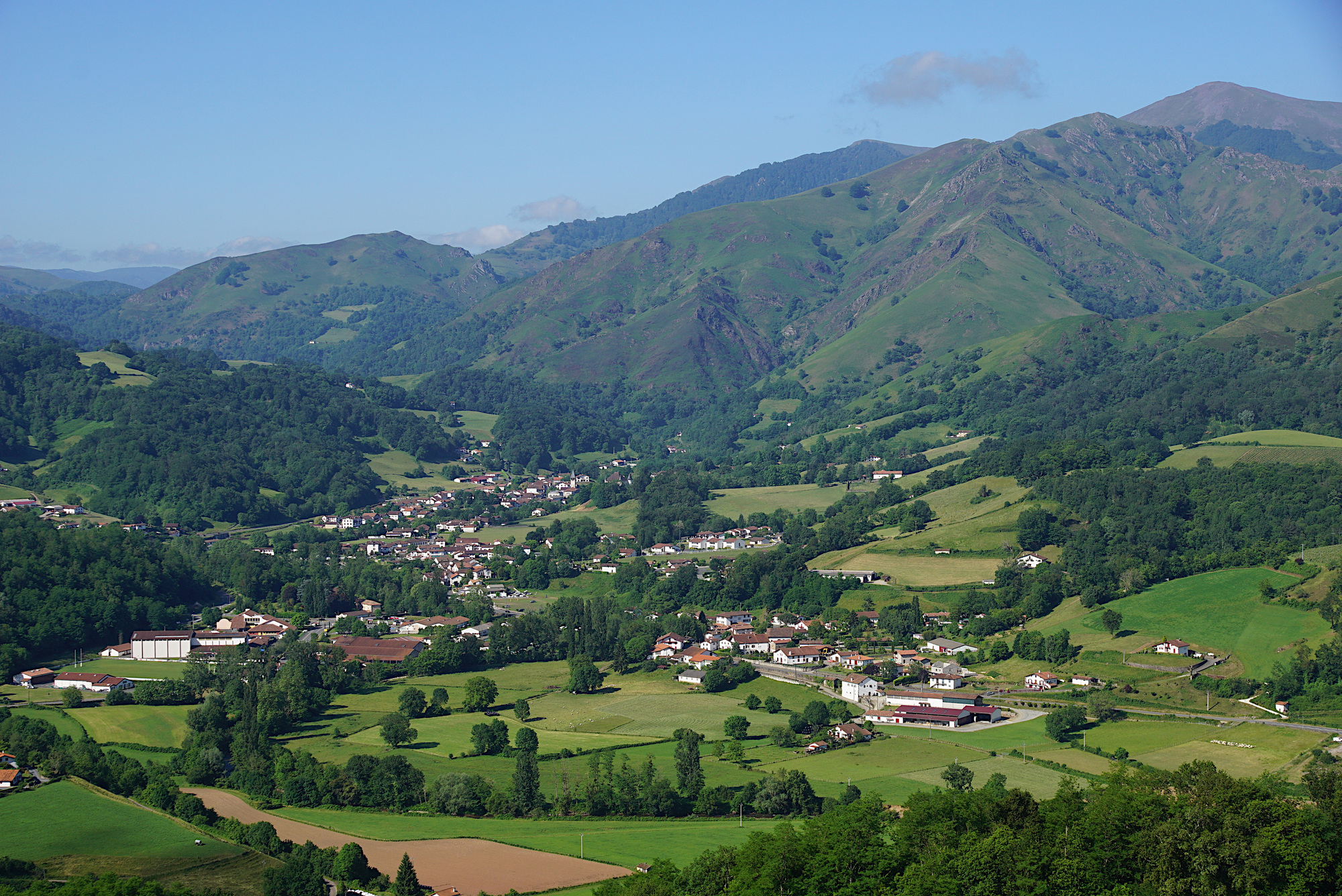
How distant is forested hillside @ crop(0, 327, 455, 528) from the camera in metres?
135

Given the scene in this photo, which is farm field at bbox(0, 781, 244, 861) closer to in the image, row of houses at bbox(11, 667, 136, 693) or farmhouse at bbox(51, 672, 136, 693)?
farmhouse at bbox(51, 672, 136, 693)

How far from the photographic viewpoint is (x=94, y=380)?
15825cm

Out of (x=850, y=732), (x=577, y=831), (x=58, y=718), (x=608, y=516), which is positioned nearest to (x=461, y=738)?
(x=577, y=831)

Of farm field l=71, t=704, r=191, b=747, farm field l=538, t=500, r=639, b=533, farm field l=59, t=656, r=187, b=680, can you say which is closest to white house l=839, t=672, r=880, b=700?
farm field l=71, t=704, r=191, b=747

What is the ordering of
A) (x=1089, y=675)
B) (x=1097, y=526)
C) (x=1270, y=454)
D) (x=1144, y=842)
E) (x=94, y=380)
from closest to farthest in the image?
(x=1144, y=842) → (x=1089, y=675) → (x=1097, y=526) → (x=1270, y=454) → (x=94, y=380)

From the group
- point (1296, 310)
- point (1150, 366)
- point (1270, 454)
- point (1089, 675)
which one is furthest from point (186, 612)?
point (1296, 310)

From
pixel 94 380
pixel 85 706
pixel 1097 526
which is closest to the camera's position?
pixel 85 706

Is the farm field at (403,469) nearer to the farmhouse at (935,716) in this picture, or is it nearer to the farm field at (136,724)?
the farm field at (136,724)

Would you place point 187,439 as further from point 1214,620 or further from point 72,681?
point 1214,620

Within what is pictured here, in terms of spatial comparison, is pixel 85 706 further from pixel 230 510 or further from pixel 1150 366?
pixel 1150 366

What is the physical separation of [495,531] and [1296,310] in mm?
102301

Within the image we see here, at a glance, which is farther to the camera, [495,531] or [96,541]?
[495,531]

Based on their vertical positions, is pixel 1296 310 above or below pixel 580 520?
above

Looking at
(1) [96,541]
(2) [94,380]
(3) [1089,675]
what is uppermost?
(2) [94,380]
